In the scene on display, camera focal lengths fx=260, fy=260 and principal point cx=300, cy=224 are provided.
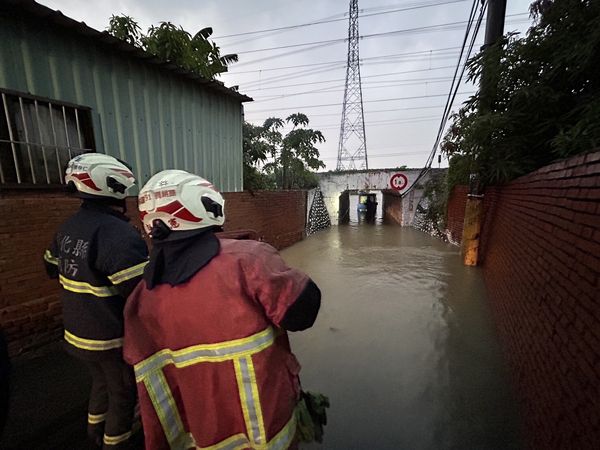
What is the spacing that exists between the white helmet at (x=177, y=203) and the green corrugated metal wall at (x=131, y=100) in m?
3.19

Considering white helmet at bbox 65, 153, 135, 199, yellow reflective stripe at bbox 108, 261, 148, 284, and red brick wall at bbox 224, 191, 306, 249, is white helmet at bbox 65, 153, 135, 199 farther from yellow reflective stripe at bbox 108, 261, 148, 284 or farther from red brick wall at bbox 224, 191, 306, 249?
red brick wall at bbox 224, 191, 306, 249

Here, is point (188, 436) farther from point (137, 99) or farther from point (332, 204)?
point (332, 204)

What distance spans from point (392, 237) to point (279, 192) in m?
5.62

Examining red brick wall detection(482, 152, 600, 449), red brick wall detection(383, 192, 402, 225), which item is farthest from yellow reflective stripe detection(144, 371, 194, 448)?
red brick wall detection(383, 192, 402, 225)

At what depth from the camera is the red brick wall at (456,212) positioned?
8231 millimetres

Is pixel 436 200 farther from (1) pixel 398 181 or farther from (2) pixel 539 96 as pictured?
(2) pixel 539 96

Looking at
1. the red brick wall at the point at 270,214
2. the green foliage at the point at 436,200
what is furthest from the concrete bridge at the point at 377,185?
the red brick wall at the point at 270,214

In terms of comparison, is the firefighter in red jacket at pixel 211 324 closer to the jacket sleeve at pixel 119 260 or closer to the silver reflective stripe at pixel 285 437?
the silver reflective stripe at pixel 285 437

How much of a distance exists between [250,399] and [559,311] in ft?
6.47

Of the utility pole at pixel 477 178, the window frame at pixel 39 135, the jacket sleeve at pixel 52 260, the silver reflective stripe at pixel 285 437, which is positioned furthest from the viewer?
the utility pole at pixel 477 178

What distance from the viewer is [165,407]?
1.17m

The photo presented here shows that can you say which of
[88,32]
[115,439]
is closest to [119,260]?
[115,439]

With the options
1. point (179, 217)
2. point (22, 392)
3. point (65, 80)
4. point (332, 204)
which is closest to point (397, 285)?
point (179, 217)

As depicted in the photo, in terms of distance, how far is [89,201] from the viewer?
5.23 feet
